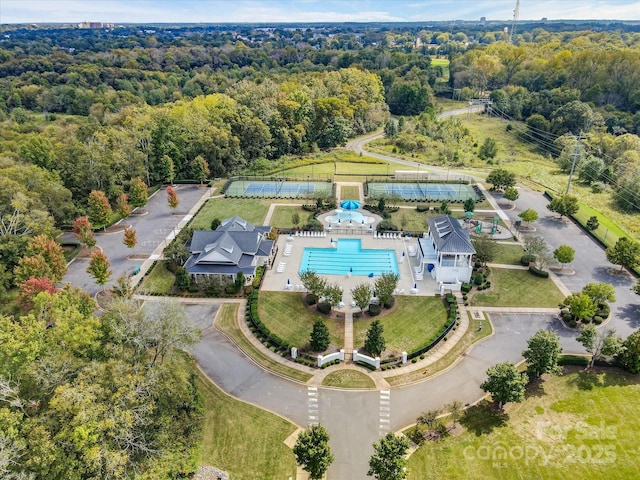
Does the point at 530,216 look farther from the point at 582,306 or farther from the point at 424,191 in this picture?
the point at 582,306

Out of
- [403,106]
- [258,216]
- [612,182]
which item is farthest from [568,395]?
[403,106]

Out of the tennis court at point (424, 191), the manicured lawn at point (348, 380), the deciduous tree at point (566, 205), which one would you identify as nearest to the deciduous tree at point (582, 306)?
the manicured lawn at point (348, 380)

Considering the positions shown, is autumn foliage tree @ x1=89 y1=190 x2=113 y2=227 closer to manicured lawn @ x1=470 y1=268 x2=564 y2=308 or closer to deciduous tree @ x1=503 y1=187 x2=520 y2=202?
manicured lawn @ x1=470 y1=268 x2=564 y2=308

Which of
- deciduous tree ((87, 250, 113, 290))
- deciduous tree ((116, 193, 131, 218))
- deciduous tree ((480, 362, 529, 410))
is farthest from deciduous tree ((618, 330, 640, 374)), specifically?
deciduous tree ((116, 193, 131, 218))

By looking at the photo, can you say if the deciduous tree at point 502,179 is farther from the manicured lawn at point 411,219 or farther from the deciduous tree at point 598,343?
the deciduous tree at point 598,343

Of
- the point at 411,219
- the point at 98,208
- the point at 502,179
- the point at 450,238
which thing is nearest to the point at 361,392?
the point at 450,238

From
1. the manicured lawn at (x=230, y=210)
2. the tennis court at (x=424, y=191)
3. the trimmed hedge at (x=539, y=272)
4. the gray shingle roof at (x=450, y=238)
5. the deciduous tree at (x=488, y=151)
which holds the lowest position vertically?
the deciduous tree at (x=488, y=151)
